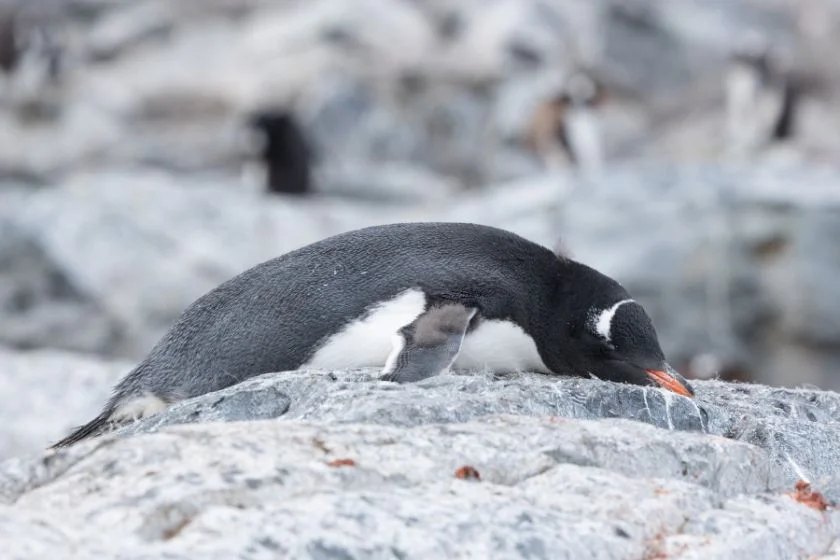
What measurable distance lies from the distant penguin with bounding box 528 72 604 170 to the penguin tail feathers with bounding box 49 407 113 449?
16.9 m

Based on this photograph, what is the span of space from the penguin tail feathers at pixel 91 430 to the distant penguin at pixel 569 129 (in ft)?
55.5

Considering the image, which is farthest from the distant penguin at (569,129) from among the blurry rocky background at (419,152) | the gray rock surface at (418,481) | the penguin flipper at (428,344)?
the gray rock surface at (418,481)

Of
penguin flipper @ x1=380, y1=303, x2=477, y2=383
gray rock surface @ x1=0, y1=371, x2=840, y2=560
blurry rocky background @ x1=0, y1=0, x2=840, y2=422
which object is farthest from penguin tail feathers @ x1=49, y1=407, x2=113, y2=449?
blurry rocky background @ x1=0, y1=0, x2=840, y2=422

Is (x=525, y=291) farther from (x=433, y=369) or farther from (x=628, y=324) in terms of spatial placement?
(x=433, y=369)

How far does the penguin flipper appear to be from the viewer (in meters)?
3.35

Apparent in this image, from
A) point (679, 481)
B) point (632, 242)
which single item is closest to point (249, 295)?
point (679, 481)

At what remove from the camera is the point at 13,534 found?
7.57 ft

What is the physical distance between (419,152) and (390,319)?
18388 millimetres

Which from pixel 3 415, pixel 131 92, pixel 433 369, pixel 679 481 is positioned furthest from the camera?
pixel 131 92

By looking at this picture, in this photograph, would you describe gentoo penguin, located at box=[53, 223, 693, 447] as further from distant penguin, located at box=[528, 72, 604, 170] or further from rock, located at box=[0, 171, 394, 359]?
distant penguin, located at box=[528, 72, 604, 170]

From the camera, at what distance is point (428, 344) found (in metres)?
3.48

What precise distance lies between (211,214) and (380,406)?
982 centimetres

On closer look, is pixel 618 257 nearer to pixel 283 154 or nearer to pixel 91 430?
pixel 283 154

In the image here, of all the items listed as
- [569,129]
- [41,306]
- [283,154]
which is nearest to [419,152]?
[569,129]
